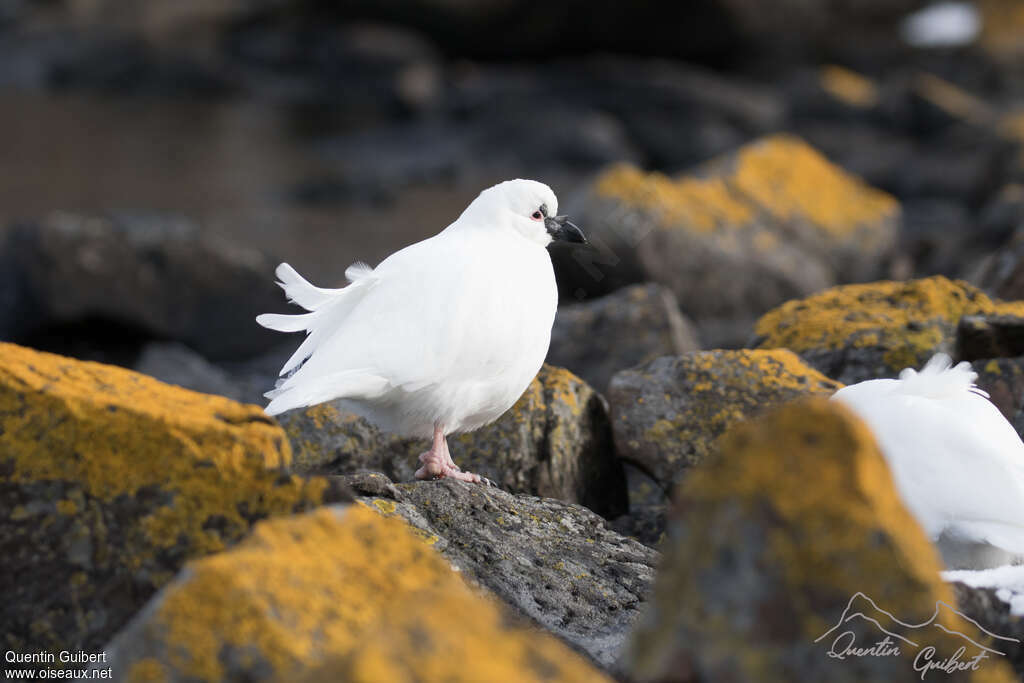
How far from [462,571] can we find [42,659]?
128 centimetres

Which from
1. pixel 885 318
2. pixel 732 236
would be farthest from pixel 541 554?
pixel 732 236

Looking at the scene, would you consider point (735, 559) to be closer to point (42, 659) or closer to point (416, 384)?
A: point (42, 659)

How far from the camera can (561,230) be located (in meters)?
5.38

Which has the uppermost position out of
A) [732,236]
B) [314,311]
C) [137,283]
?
[314,311]

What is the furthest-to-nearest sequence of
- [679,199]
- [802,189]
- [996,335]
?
1. [802,189]
2. [679,199]
3. [996,335]

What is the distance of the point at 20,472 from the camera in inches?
123

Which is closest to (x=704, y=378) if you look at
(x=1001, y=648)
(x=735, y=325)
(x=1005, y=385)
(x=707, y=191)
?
(x=1005, y=385)

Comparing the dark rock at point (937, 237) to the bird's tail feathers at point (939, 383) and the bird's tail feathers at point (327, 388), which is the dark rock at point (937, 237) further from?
the bird's tail feathers at point (327, 388)

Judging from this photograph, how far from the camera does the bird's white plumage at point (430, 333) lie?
4387mm

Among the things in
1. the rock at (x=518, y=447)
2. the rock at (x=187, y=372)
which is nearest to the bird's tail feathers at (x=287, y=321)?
the rock at (x=518, y=447)

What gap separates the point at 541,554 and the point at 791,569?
1.71 meters

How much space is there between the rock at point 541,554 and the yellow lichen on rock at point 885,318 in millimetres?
1976

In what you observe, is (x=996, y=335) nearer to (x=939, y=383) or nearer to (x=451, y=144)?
(x=939, y=383)

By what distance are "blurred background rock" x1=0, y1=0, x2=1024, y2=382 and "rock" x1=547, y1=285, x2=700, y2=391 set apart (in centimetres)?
3
